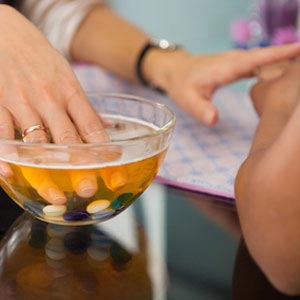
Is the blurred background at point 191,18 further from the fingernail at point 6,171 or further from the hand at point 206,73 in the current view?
the fingernail at point 6,171

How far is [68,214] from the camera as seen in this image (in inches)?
20.2

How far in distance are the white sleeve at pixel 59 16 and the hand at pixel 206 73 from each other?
0.21 meters

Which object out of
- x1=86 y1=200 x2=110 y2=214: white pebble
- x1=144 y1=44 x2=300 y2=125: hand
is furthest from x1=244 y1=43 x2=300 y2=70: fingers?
x1=86 y1=200 x2=110 y2=214: white pebble

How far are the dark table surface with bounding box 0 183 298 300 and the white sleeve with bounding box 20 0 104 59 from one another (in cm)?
52

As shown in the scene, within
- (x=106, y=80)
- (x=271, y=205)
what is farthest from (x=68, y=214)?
(x=106, y=80)

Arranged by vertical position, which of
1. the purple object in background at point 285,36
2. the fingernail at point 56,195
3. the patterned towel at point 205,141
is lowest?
the purple object in background at point 285,36

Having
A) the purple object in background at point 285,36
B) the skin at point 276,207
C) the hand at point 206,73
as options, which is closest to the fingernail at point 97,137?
the skin at point 276,207

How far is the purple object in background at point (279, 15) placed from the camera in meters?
1.55

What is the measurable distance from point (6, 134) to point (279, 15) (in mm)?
1144

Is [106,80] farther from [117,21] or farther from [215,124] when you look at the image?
[215,124]

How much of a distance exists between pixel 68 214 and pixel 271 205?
17 centimetres

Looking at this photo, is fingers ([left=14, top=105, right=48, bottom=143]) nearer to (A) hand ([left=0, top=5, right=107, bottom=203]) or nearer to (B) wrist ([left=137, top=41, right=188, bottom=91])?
(A) hand ([left=0, top=5, right=107, bottom=203])

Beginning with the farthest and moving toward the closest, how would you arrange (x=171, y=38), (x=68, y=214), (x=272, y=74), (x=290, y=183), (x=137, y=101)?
(x=171, y=38) < (x=272, y=74) < (x=137, y=101) < (x=68, y=214) < (x=290, y=183)

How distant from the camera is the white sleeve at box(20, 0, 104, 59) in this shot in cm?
105
